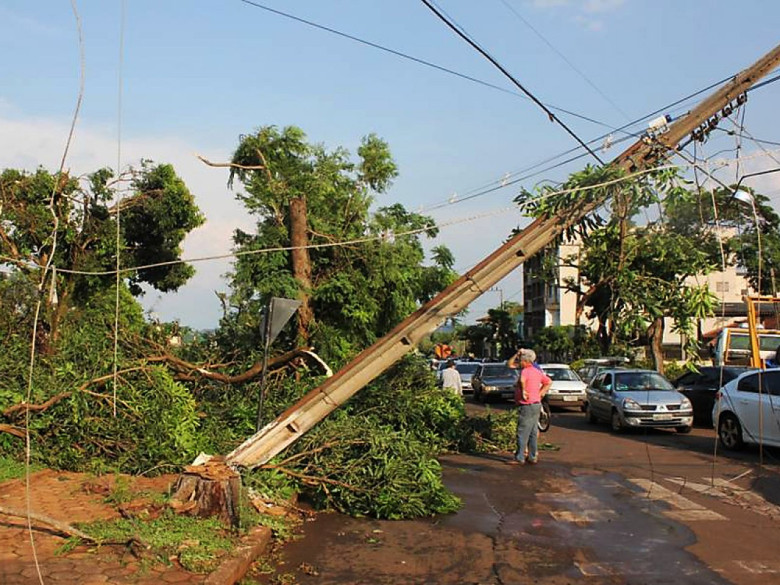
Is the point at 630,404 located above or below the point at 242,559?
above

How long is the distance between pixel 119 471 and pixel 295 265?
16.8 feet

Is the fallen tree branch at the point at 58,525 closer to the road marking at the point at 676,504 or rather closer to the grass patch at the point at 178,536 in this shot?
the grass patch at the point at 178,536

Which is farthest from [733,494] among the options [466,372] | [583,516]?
[466,372]

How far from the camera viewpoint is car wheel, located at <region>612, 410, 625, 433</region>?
1839cm

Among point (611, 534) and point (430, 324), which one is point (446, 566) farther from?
point (430, 324)

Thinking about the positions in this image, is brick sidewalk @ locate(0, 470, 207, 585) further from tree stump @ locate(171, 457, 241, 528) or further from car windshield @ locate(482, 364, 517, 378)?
car windshield @ locate(482, 364, 517, 378)

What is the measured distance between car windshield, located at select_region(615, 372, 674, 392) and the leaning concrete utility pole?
34.0 feet

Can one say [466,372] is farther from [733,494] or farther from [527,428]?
[733,494]

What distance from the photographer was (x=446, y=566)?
6.89 metres

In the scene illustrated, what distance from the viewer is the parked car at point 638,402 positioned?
1775cm

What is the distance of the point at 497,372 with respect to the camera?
31.1 m

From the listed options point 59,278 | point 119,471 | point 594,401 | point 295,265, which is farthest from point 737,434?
point 59,278

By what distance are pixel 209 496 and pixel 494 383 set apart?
2298 cm

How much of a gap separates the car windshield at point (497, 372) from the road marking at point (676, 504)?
19.1 meters
